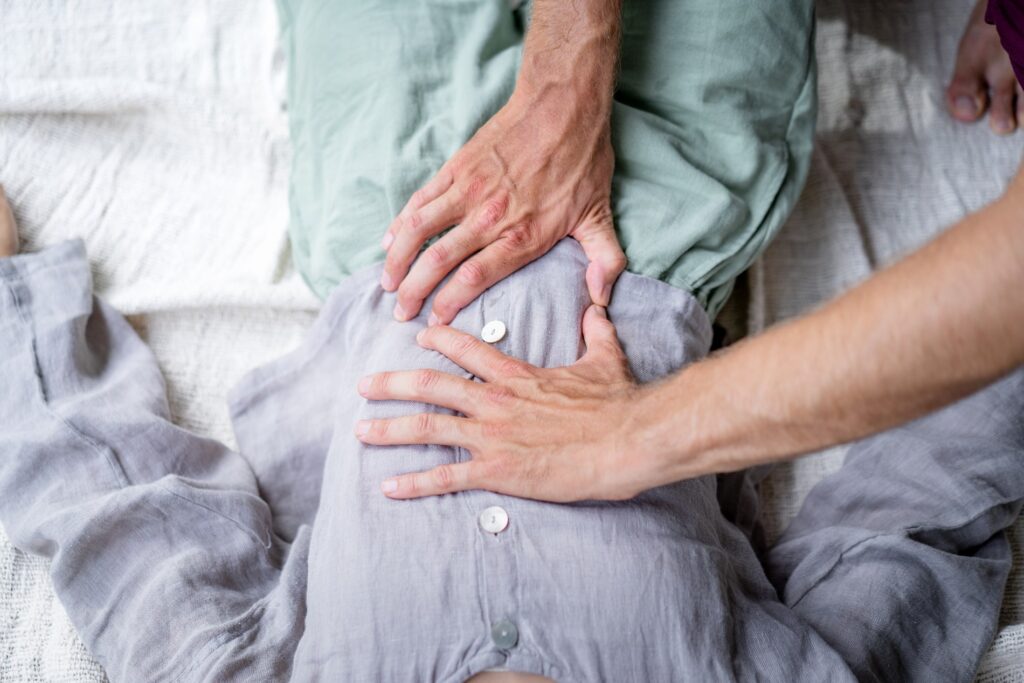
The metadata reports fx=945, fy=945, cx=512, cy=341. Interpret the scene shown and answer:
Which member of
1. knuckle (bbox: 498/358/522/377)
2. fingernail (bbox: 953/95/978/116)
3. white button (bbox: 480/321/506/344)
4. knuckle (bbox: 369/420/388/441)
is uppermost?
fingernail (bbox: 953/95/978/116)

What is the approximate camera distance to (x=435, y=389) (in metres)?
0.96

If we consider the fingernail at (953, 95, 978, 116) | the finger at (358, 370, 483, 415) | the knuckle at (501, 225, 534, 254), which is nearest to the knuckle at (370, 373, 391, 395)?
the finger at (358, 370, 483, 415)

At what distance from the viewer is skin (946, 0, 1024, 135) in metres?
1.45

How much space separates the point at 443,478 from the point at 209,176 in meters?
0.76

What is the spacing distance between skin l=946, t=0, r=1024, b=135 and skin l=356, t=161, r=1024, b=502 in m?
0.84

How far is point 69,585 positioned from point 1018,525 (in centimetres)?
111

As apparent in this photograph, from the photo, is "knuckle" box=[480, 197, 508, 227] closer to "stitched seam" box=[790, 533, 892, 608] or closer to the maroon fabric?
"stitched seam" box=[790, 533, 892, 608]

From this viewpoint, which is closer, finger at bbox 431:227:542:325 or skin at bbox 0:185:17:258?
finger at bbox 431:227:542:325

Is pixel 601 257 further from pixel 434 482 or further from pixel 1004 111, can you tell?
pixel 1004 111

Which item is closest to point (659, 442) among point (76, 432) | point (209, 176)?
point (76, 432)

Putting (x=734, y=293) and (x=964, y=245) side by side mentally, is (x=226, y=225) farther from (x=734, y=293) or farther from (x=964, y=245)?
(x=964, y=245)

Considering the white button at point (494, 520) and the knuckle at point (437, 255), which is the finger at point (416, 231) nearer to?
the knuckle at point (437, 255)

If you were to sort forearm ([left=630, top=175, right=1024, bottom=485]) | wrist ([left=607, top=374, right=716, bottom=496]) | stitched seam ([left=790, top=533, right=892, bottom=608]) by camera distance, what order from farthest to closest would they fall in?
stitched seam ([left=790, top=533, right=892, bottom=608]), wrist ([left=607, top=374, right=716, bottom=496]), forearm ([left=630, top=175, right=1024, bottom=485])

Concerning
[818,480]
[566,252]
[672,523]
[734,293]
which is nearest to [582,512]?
[672,523]
